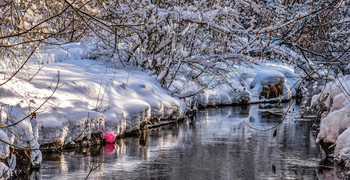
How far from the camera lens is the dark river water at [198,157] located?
9.12 m

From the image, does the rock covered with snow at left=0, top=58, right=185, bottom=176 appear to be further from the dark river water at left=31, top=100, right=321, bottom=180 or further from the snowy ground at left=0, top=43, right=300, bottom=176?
the dark river water at left=31, top=100, right=321, bottom=180

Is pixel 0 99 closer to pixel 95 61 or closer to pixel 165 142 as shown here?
pixel 165 142

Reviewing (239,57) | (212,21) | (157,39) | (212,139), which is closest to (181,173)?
(212,139)

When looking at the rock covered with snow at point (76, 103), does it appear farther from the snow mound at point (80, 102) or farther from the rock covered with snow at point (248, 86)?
the rock covered with snow at point (248, 86)

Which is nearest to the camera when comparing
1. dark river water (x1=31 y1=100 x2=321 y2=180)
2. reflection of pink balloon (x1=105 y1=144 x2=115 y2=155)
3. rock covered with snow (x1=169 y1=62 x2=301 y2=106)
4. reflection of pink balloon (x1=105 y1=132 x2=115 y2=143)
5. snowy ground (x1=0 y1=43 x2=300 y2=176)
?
dark river water (x1=31 y1=100 x2=321 y2=180)

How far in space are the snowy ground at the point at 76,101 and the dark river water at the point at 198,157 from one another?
0.61 metres

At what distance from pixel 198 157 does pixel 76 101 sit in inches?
148

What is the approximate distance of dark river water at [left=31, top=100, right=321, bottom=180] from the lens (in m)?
9.12

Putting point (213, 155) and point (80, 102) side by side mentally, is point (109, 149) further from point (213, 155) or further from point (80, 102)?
point (213, 155)

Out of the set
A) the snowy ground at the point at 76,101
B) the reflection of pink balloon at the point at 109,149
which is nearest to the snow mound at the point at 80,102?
the snowy ground at the point at 76,101

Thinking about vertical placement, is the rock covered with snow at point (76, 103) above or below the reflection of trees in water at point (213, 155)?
above

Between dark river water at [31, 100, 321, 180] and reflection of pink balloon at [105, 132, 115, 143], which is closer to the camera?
dark river water at [31, 100, 321, 180]

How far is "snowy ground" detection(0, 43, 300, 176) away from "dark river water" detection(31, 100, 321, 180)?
608 mm

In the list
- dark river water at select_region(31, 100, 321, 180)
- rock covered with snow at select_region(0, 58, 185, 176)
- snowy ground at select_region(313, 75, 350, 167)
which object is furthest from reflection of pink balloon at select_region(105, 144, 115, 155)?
snowy ground at select_region(313, 75, 350, 167)
